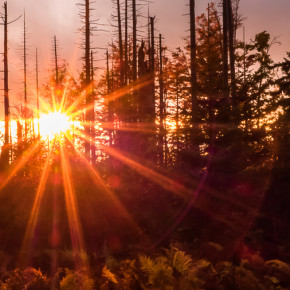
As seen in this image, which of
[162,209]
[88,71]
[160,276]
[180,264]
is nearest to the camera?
[160,276]

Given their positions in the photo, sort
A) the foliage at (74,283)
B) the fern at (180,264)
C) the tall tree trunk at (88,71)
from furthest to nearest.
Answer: the tall tree trunk at (88,71) → the fern at (180,264) → the foliage at (74,283)

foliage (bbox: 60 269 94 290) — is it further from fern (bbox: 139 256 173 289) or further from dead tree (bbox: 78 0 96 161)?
dead tree (bbox: 78 0 96 161)

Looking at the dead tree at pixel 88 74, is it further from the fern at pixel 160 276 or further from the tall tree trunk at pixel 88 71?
the fern at pixel 160 276

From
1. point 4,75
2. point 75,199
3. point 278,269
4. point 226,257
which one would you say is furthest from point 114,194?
point 4,75

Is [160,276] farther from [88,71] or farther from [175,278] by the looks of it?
[88,71]

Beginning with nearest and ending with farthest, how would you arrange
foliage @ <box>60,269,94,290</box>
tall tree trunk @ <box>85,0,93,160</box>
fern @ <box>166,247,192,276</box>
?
foliage @ <box>60,269,94,290</box> → fern @ <box>166,247,192,276</box> → tall tree trunk @ <box>85,0,93,160</box>

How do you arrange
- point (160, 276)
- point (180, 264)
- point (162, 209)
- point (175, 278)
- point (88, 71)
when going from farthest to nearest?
point (88, 71)
point (162, 209)
point (180, 264)
point (175, 278)
point (160, 276)

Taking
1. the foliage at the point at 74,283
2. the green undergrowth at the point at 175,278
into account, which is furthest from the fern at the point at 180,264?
the foliage at the point at 74,283

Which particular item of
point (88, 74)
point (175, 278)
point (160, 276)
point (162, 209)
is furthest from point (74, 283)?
point (88, 74)

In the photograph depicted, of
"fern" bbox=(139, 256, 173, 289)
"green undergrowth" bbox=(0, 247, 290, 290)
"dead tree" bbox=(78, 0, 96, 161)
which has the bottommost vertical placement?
"green undergrowth" bbox=(0, 247, 290, 290)

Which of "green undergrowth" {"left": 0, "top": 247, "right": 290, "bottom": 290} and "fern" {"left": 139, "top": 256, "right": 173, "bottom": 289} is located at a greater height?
"fern" {"left": 139, "top": 256, "right": 173, "bottom": 289}

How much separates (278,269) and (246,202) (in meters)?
3.27

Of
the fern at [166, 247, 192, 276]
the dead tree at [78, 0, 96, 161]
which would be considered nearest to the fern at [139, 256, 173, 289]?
the fern at [166, 247, 192, 276]

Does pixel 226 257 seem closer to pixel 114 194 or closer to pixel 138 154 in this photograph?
pixel 114 194
